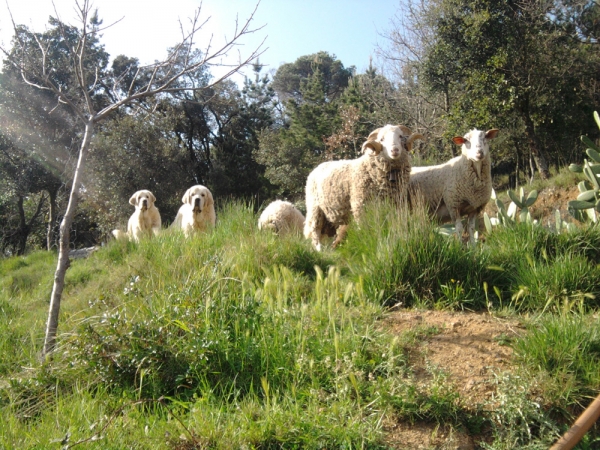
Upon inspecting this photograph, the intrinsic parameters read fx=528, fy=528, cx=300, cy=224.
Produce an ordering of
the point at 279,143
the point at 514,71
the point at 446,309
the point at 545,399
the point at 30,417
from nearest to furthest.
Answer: the point at 545,399 → the point at 30,417 → the point at 446,309 → the point at 514,71 → the point at 279,143

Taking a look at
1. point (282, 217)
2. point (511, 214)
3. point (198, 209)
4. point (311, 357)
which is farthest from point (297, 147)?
point (311, 357)

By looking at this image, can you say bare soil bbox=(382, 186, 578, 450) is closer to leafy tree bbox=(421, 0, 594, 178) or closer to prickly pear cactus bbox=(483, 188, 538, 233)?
prickly pear cactus bbox=(483, 188, 538, 233)

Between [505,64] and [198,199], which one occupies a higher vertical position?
[505,64]

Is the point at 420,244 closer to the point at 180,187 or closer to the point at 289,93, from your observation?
the point at 180,187

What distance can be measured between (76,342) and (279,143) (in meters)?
25.6

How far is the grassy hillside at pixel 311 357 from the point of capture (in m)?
3.30

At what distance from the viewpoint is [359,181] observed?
809cm

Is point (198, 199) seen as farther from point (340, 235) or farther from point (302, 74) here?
point (302, 74)

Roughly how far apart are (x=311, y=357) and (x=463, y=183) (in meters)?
5.75

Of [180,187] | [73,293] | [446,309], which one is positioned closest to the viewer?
[446,309]

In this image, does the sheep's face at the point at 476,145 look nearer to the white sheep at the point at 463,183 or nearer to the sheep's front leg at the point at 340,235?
the white sheep at the point at 463,183

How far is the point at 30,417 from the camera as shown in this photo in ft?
12.3

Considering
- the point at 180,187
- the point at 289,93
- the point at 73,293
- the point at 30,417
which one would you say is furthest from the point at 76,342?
the point at 289,93

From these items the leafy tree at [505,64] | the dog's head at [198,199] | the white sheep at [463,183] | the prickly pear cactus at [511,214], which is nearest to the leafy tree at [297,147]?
the leafy tree at [505,64]
